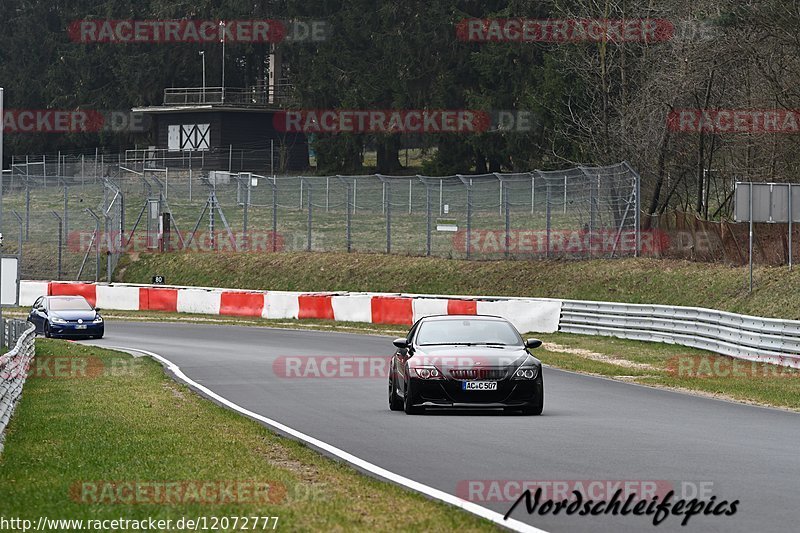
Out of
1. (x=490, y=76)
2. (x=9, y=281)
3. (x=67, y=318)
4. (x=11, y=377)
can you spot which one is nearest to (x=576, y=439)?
(x=11, y=377)

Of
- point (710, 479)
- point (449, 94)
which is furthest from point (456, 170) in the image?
point (710, 479)

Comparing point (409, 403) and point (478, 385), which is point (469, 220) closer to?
point (409, 403)

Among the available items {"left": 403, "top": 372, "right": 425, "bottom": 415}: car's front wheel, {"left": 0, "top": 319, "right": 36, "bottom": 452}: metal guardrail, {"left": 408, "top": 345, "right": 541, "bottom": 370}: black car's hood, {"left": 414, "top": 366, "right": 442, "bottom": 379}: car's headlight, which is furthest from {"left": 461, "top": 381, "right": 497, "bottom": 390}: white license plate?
{"left": 0, "top": 319, "right": 36, "bottom": 452}: metal guardrail

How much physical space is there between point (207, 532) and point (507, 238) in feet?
122

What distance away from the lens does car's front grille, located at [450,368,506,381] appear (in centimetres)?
1750

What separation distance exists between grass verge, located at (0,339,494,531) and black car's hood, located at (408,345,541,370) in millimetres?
2367

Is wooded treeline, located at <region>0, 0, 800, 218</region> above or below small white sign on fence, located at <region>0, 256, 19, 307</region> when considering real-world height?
above

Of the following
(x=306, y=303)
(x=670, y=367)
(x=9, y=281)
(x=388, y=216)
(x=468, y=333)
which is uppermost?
(x=388, y=216)

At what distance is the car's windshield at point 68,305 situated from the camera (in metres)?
39.2

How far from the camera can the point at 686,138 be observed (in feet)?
154

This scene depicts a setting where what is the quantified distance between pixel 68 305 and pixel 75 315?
3.55ft

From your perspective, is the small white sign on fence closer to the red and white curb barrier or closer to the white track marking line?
the white track marking line

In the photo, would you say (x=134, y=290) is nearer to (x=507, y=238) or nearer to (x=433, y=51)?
(x=507, y=238)

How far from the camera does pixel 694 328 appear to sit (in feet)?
103
